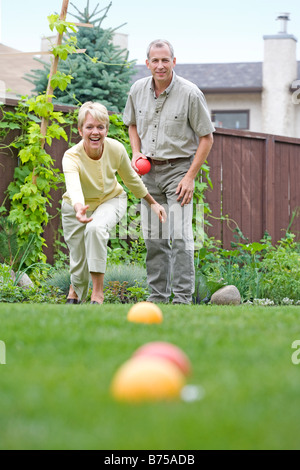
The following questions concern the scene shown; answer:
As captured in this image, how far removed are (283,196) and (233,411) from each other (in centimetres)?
920

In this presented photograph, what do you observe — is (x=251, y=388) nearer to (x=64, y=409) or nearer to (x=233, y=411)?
(x=233, y=411)

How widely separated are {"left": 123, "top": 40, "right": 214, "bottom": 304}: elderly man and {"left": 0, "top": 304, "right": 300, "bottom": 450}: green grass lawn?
104 inches

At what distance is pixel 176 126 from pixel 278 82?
1610 cm

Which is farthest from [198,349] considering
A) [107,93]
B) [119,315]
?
[107,93]

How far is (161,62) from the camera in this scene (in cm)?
566

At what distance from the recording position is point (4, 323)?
3207mm

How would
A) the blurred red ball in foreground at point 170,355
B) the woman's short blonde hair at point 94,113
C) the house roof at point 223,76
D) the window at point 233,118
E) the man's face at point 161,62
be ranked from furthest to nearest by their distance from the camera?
the window at point 233,118, the house roof at point 223,76, the man's face at point 161,62, the woman's short blonde hair at point 94,113, the blurred red ball in foreground at point 170,355

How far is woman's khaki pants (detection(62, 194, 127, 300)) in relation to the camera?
17.1 feet

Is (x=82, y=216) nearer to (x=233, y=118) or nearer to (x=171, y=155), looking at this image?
(x=171, y=155)

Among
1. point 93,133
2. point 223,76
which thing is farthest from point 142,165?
→ point 223,76

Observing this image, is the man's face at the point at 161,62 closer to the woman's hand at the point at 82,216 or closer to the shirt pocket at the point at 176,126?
the shirt pocket at the point at 176,126

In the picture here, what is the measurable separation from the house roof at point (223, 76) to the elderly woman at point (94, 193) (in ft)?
53.7

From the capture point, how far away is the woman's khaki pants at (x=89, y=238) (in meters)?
5.21

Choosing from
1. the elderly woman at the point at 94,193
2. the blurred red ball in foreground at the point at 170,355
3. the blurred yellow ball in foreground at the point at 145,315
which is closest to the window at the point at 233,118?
the elderly woman at the point at 94,193
